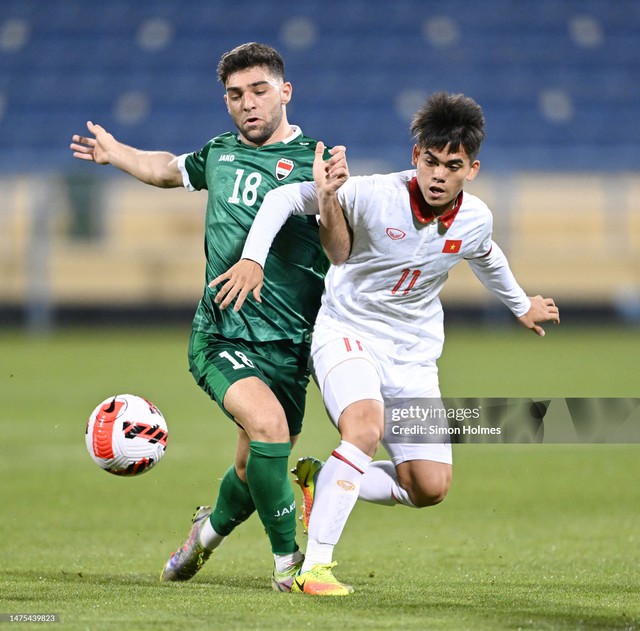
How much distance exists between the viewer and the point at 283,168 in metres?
5.09

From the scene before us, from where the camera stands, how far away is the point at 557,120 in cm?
2125

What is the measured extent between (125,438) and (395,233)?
1.39 meters

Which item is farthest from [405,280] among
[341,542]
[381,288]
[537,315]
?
[341,542]

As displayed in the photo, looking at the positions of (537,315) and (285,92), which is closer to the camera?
(285,92)

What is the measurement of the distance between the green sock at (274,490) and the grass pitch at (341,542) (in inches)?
9.3

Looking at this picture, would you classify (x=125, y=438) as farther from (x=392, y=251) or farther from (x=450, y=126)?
(x=450, y=126)

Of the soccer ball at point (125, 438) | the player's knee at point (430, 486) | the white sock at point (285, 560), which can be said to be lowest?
the white sock at point (285, 560)

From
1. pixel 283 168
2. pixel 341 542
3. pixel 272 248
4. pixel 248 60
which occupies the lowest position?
pixel 341 542

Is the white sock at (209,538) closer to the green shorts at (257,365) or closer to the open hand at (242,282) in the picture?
the green shorts at (257,365)

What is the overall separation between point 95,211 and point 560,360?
8.27 meters

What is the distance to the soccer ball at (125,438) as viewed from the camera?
4902 millimetres

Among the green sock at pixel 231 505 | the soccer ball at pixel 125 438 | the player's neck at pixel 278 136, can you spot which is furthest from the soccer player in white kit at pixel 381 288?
the soccer ball at pixel 125 438

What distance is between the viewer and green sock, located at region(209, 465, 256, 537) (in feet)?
16.7

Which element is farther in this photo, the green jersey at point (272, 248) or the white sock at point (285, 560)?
the green jersey at point (272, 248)
